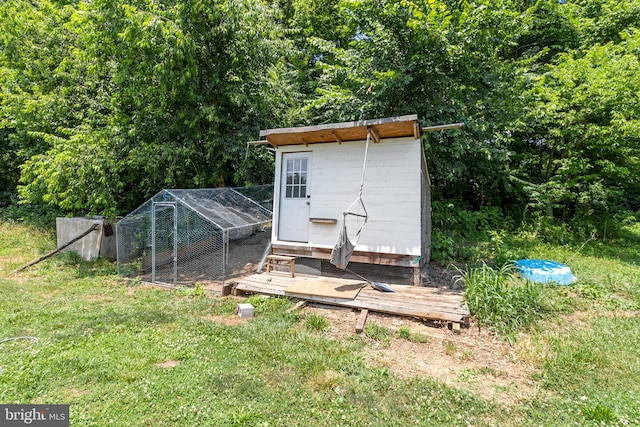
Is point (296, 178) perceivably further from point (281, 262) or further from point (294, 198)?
point (281, 262)

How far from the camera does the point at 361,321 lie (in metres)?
3.87

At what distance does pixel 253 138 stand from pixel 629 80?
941cm

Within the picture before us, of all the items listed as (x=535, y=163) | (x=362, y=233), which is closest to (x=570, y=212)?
(x=535, y=163)

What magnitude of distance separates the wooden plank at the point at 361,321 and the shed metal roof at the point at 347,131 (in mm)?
2844

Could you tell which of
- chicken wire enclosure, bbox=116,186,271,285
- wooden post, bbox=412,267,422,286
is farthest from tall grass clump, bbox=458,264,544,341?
chicken wire enclosure, bbox=116,186,271,285

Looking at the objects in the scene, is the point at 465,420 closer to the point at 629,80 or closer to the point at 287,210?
the point at 287,210

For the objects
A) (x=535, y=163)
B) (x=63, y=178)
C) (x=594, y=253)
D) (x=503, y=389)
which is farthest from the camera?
(x=535, y=163)

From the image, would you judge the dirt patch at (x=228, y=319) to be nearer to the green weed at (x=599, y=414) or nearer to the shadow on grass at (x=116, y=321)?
the shadow on grass at (x=116, y=321)

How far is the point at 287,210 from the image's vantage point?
6148 mm

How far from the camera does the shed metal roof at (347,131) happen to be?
15.5ft

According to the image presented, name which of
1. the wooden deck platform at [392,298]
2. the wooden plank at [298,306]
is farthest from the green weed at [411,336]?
the wooden plank at [298,306]

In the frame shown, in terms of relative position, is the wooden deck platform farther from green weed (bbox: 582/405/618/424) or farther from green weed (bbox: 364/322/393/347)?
green weed (bbox: 582/405/618/424)

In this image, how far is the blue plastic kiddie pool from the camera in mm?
5223

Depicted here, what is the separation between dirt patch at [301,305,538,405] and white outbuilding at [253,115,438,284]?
1.51 m
